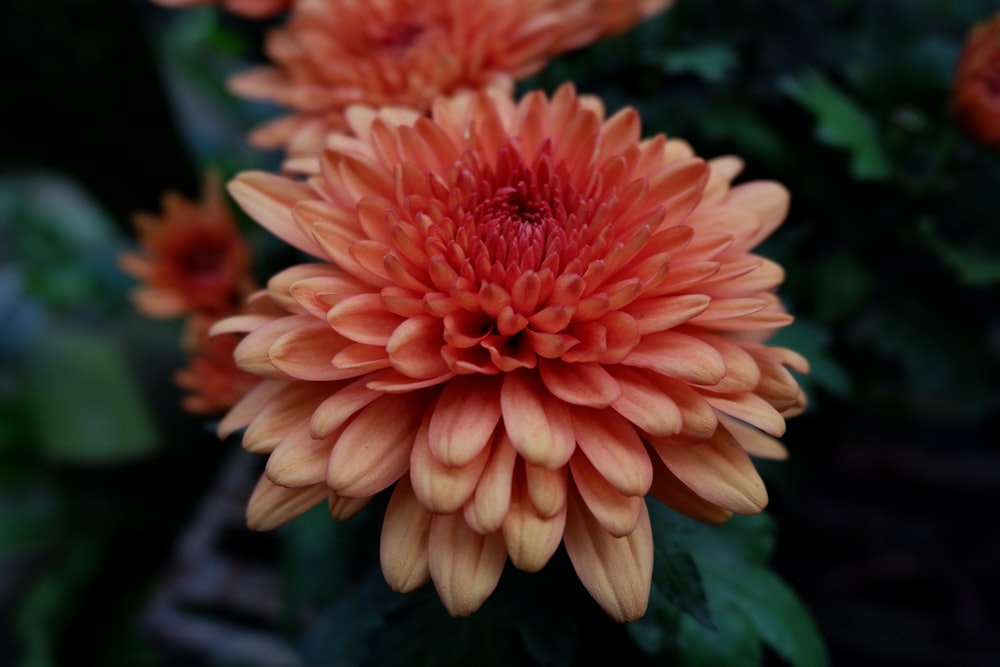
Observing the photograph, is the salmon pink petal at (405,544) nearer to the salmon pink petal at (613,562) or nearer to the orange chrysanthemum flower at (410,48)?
the salmon pink petal at (613,562)

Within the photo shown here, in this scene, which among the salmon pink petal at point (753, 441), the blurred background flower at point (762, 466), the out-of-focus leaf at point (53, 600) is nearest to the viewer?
the salmon pink petal at point (753, 441)

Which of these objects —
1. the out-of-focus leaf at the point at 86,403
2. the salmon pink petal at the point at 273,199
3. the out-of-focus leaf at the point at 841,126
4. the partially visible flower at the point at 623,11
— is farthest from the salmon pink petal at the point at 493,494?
the out-of-focus leaf at the point at 86,403

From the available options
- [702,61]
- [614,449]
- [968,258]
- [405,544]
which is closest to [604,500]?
[614,449]

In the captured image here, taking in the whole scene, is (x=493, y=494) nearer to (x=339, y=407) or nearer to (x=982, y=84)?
(x=339, y=407)

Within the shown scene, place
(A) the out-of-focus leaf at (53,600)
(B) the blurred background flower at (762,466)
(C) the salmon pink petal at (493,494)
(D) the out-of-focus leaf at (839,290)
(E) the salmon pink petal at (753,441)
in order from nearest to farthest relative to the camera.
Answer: (C) the salmon pink petal at (493,494), (E) the salmon pink petal at (753,441), (B) the blurred background flower at (762,466), (D) the out-of-focus leaf at (839,290), (A) the out-of-focus leaf at (53,600)

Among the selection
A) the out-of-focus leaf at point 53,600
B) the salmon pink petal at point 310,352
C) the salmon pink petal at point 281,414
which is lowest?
the out-of-focus leaf at point 53,600

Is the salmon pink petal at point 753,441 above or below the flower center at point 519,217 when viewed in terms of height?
below

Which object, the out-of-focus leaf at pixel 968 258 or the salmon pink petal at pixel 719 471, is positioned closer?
the salmon pink petal at pixel 719 471
